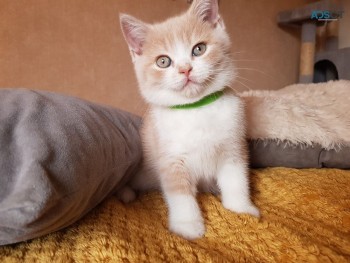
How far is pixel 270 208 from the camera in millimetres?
784

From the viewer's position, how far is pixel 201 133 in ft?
2.54

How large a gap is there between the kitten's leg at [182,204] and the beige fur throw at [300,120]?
353mm

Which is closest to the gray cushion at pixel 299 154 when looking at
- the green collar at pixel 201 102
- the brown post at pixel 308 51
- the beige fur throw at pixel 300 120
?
the beige fur throw at pixel 300 120

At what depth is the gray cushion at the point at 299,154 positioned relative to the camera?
0.99m

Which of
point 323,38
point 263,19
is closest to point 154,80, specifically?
point 263,19

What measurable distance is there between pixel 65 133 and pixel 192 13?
0.53 m

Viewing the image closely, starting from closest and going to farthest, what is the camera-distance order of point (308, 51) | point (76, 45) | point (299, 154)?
point (299, 154) → point (76, 45) → point (308, 51)

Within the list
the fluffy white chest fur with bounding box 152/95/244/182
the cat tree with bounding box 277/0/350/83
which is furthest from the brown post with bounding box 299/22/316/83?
the fluffy white chest fur with bounding box 152/95/244/182

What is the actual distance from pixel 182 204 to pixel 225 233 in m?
0.13

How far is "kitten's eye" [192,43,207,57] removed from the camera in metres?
0.79

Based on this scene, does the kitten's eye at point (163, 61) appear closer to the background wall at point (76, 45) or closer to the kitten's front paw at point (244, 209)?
the kitten's front paw at point (244, 209)

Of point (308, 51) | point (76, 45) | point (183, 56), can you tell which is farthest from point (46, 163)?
point (308, 51)

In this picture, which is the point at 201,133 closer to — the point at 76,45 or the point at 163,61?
the point at 163,61

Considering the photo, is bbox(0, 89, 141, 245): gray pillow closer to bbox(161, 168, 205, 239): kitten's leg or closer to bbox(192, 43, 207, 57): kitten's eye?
bbox(161, 168, 205, 239): kitten's leg
